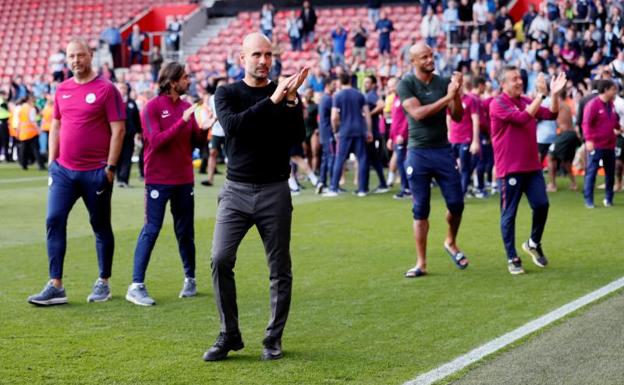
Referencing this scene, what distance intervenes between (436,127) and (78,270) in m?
3.44

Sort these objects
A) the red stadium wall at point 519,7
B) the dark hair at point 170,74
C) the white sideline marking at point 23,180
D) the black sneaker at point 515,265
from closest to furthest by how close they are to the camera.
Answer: the dark hair at point 170,74
the black sneaker at point 515,265
the white sideline marking at point 23,180
the red stadium wall at point 519,7

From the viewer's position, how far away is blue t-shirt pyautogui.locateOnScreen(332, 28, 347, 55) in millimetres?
31062

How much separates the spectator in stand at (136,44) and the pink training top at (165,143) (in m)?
27.2

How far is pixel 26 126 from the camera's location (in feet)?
79.9

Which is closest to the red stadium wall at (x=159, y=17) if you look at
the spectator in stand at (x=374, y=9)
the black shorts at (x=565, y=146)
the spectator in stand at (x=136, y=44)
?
the spectator in stand at (x=136, y=44)

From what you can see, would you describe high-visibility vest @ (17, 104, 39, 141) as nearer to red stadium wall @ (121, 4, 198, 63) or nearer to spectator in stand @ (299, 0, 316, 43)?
spectator in stand @ (299, 0, 316, 43)

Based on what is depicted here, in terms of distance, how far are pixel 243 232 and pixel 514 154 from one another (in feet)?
12.5

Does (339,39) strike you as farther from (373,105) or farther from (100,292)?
(100,292)

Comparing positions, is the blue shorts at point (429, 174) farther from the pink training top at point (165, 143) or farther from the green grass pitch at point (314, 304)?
the pink training top at point (165, 143)

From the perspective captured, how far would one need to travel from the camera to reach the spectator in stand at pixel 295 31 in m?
32.6

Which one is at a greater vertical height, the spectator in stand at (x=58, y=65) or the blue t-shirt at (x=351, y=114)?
the blue t-shirt at (x=351, y=114)

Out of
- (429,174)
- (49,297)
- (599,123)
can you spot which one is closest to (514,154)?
(429,174)

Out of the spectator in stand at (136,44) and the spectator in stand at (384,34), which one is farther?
the spectator in stand at (136,44)

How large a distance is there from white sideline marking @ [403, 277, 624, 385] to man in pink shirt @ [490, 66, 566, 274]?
1.09m
